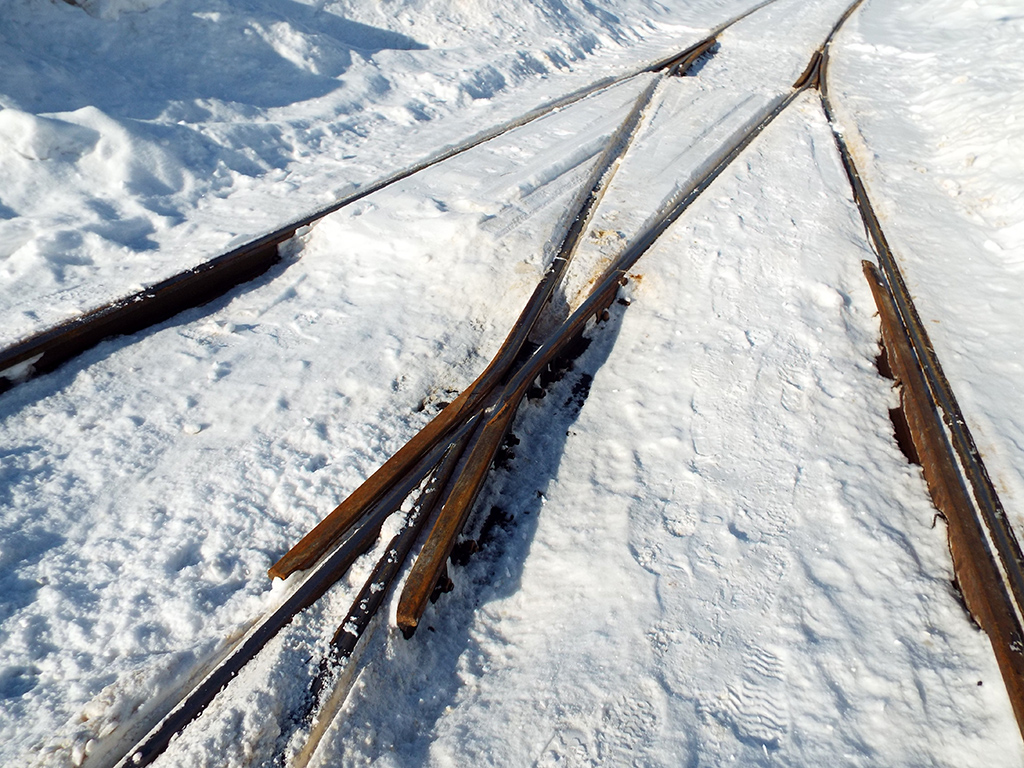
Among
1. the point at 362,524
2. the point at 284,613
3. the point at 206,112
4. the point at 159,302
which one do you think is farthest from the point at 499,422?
the point at 206,112

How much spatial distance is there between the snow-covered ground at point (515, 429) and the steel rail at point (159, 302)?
14 centimetres

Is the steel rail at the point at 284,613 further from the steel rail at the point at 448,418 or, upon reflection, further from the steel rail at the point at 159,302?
the steel rail at the point at 159,302

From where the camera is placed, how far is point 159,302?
4.30m

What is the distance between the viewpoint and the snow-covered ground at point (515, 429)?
246 cm

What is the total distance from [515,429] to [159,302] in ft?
8.46

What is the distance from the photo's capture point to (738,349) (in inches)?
167

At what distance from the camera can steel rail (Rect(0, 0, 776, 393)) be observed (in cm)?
370

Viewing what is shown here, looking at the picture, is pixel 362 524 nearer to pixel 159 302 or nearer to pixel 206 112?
pixel 159 302

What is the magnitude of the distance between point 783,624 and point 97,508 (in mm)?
3190

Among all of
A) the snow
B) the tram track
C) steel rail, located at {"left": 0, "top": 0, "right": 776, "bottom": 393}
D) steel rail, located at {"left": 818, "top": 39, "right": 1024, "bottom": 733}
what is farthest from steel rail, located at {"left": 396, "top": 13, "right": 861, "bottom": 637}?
steel rail, located at {"left": 0, "top": 0, "right": 776, "bottom": 393}

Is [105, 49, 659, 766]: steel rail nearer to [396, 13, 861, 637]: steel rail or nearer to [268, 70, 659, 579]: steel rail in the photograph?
[268, 70, 659, 579]: steel rail

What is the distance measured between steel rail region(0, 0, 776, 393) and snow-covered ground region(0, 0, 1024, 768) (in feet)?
0.46

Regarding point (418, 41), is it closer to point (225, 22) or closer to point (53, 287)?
point (225, 22)

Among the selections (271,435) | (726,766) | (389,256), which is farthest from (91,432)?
(726,766)
